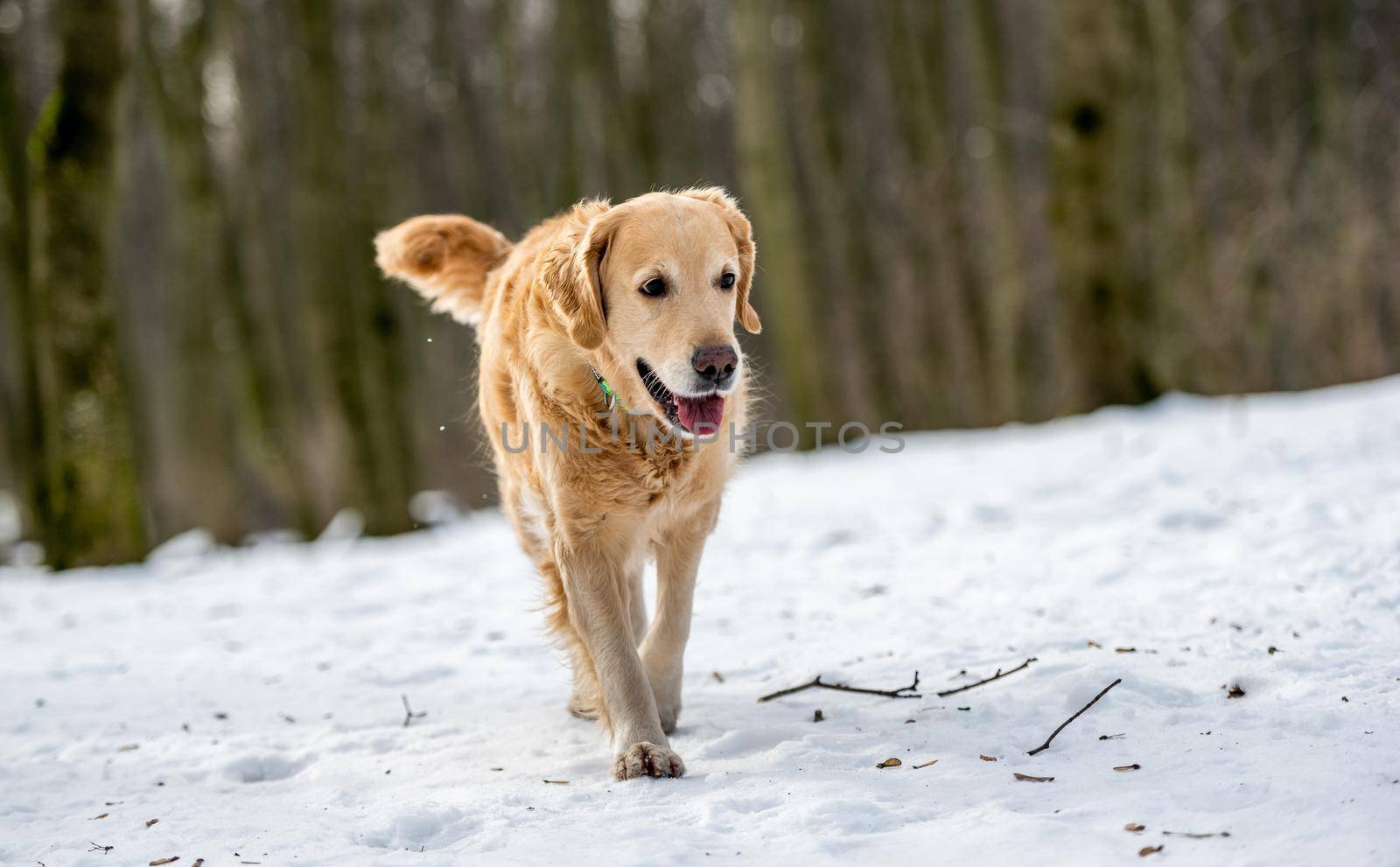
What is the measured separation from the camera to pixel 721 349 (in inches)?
145

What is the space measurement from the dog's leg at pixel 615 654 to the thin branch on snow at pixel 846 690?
0.57 metres

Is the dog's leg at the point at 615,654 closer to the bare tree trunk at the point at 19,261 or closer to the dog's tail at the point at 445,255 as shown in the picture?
the dog's tail at the point at 445,255

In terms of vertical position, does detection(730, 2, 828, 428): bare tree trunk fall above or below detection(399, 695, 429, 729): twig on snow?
above

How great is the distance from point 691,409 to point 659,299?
0.40 m

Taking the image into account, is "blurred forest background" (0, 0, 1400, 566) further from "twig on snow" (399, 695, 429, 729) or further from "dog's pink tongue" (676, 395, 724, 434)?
"dog's pink tongue" (676, 395, 724, 434)

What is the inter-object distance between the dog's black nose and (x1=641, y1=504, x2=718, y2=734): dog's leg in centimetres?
74

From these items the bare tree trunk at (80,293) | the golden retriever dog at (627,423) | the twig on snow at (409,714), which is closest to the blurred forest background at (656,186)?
the bare tree trunk at (80,293)

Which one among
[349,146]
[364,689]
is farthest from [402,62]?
[364,689]

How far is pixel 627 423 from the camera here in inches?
155

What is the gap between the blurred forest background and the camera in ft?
31.1

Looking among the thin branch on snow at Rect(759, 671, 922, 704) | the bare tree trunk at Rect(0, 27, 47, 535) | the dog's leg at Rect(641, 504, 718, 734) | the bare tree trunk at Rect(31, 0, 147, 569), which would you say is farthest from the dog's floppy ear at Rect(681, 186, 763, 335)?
the bare tree trunk at Rect(0, 27, 47, 535)

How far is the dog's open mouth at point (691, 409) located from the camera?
12.4ft

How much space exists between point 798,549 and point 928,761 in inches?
144

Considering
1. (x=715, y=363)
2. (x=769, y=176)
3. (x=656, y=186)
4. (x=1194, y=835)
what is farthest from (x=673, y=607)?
(x=656, y=186)
